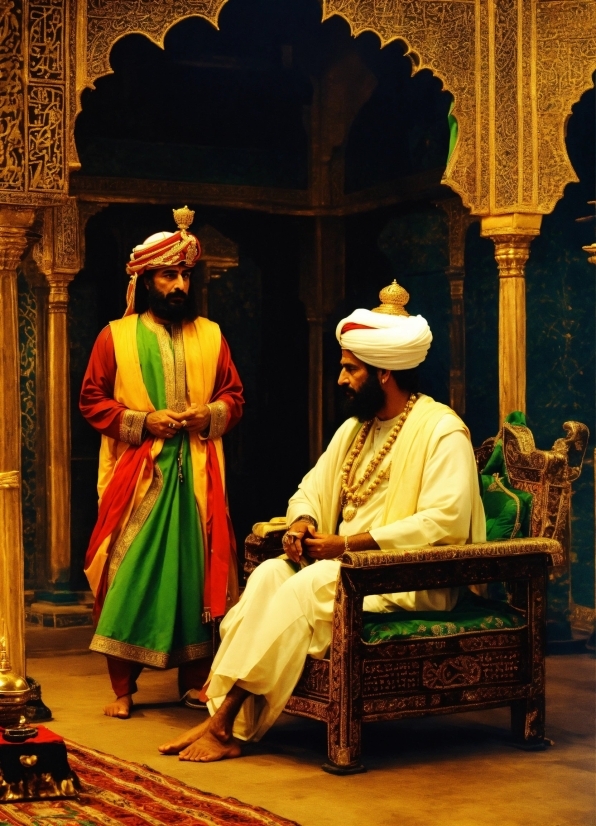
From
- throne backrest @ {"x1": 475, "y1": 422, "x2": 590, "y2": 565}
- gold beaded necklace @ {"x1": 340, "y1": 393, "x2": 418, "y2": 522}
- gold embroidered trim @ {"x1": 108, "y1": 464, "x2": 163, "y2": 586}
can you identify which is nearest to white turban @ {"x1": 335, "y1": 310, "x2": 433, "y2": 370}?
gold beaded necklace @ {"x1": 340, "y1": 393, "x2": 418, "y2": 522}

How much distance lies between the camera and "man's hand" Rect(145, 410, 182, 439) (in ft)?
19.2

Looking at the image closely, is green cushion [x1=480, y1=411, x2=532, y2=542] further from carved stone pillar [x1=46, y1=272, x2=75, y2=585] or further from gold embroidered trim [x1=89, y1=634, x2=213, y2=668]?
carved stone pillar [x1=46, y1=272, x2=75, y2=585]

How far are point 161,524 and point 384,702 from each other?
130 centimetres

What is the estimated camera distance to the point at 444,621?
5.19 metres

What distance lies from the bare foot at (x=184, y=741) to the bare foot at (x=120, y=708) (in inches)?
25.4

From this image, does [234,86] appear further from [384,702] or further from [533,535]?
[384,702]

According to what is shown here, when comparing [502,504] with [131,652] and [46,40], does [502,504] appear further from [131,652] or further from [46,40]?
[46,40]

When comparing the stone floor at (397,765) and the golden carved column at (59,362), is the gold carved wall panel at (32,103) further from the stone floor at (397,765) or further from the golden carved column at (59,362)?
the golden carved column at (59,362)

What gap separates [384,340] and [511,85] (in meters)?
1.73

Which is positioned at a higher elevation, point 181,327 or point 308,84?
point 308,84

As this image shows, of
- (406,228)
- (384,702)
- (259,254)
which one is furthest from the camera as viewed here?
(259,254)

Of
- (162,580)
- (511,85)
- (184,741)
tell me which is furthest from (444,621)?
(511,85)

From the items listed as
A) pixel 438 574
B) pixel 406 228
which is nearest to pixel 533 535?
pixel 438 574

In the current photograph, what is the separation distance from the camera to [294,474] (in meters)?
9.48
